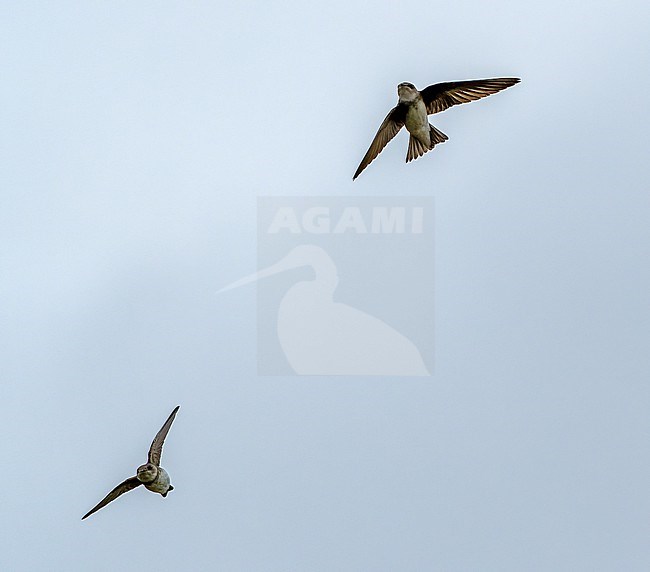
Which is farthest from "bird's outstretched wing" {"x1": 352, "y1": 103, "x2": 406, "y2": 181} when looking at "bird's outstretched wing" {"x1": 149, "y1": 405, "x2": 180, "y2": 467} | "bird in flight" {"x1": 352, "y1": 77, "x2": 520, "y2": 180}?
"bird's outstretched wing" {"x1": 149, "y1": 405, "x2": 180, "y2": 467}

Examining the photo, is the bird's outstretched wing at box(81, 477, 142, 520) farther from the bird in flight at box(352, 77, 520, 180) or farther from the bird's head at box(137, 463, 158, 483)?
the bird in flight at box(352, 77, 520, 180)

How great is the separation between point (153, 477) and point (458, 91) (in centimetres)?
667

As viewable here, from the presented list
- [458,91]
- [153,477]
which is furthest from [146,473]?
[458,91]

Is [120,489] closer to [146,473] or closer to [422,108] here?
[146,473]

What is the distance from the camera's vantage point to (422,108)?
1369cm

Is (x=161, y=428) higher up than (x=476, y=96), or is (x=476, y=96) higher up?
(x=476, y=96)

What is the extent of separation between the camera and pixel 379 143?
14133 mm

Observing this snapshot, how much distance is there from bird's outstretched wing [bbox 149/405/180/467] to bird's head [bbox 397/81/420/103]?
19.2 ft

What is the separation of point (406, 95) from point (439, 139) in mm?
912

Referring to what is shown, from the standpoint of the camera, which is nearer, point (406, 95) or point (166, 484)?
point (406, 95)

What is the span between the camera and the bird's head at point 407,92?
13.4 meters

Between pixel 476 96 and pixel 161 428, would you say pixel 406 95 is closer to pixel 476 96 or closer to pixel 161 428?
pixel 476 96

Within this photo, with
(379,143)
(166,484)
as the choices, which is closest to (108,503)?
(166,484)

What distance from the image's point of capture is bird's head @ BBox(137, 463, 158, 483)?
14539 mm
